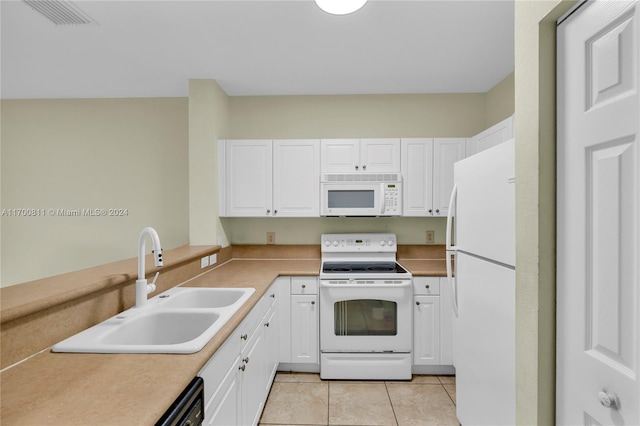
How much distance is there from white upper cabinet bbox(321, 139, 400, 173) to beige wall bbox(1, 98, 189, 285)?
163 cm

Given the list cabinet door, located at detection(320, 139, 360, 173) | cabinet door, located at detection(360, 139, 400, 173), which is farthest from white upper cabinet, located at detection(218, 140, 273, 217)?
cabinet door, located at detection(360, 139, 400, 173)

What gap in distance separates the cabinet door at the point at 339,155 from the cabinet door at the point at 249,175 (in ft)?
1.77

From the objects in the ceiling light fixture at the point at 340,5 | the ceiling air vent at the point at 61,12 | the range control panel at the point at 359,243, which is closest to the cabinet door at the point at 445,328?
the range control panel at the point at 359,243

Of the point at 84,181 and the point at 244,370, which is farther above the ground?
the point at 84,181

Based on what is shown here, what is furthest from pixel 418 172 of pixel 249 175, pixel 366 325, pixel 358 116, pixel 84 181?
pixel 84 181

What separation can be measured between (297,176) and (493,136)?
173 cm

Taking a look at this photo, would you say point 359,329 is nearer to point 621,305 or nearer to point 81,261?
point 621,305

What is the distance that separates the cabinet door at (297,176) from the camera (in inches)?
116

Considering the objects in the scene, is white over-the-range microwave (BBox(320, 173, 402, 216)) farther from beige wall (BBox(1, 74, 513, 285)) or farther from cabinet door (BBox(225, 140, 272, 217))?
cabinet door (BBox(225, 140, 272, 217))

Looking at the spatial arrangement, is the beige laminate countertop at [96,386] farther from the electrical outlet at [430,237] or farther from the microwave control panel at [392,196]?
the electrical outlet at [430,237]

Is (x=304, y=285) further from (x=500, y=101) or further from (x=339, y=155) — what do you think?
(x=500, y=101)

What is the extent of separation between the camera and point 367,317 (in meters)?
2.58

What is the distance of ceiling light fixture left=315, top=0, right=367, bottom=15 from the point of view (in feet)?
5.28

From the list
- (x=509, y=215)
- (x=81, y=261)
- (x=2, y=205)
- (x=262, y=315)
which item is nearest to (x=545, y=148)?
(x=509, y=215)
